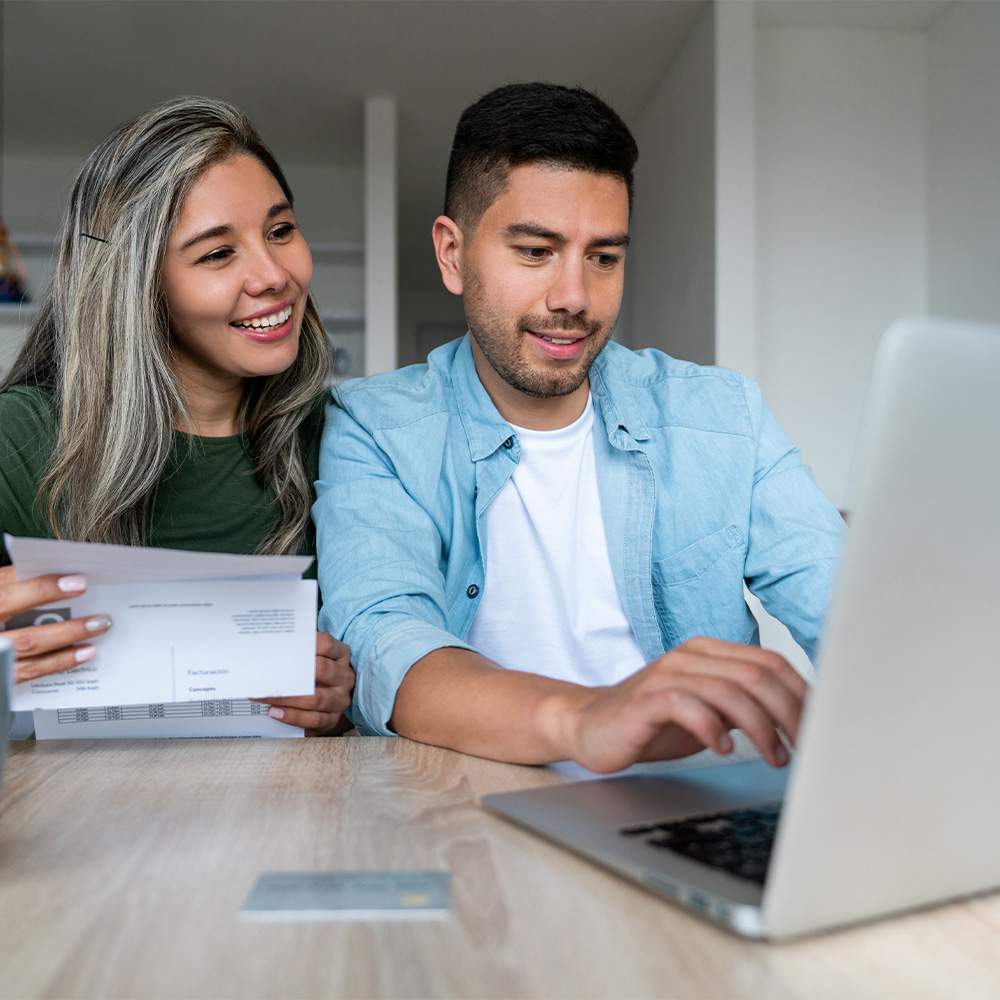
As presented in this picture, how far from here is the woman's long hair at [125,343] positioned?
4.15 ft

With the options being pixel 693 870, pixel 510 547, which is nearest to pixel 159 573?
pixel 693 870

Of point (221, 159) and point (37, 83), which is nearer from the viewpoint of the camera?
point (221, 159)

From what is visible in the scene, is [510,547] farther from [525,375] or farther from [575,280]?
[575,280]

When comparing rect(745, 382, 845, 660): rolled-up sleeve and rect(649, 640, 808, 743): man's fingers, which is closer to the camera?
rect(649, 640, 808, 743): man's fingers

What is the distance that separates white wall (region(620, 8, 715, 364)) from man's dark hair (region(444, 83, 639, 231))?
224 cm

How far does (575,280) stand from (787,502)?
41 cm

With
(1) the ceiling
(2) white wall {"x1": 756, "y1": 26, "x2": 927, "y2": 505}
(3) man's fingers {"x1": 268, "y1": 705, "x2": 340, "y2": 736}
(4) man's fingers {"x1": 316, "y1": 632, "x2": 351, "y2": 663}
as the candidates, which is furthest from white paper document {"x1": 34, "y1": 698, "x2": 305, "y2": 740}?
(1) the ceiling

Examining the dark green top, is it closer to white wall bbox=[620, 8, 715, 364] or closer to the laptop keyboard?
the laptop keyboard

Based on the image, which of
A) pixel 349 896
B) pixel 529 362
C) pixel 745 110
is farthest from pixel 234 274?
pixel 745 110

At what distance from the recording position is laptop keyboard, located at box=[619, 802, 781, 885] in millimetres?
480

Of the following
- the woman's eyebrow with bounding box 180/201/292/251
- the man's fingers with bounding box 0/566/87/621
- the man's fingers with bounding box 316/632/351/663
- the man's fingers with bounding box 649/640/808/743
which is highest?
the woman's eyebrow with bounding box 180/201/292/251

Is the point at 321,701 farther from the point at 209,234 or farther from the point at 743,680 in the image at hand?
the point at 209,234

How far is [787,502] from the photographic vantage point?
127 centimetres

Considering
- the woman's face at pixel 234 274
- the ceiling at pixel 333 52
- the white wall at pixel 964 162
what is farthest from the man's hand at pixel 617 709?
the ceiling at pixel 333 52
